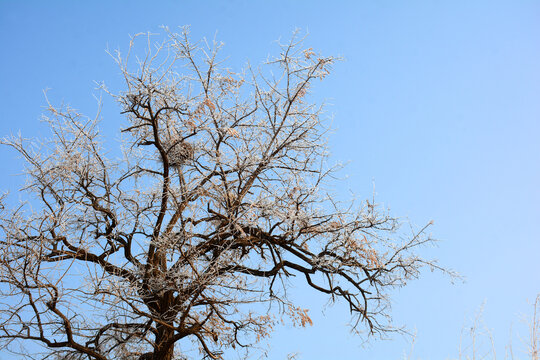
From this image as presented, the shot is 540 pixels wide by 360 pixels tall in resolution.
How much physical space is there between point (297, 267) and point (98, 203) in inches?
113

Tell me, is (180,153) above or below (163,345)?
above

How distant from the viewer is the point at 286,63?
7.64 m

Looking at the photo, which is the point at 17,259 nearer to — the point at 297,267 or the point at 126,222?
the point at 126,222

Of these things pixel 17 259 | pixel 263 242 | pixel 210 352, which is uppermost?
pixel 263 242

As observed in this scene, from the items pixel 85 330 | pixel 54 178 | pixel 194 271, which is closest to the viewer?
pixel 194 271

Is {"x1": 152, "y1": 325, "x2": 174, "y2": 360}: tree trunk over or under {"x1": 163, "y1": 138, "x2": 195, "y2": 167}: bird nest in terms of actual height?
under

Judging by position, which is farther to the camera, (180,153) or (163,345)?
(180,153)

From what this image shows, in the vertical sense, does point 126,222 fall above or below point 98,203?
below

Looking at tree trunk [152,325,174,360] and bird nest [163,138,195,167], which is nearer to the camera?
tree trunk [152,325,174,360]

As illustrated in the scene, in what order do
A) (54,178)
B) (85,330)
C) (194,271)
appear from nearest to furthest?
(194,271), (85,330), (54,178)

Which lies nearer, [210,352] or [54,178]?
[210,352]

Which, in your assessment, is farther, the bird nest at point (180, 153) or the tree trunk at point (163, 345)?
the bird nest at point (180, 153)

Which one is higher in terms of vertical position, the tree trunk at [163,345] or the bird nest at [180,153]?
the bird nest at [180,153]

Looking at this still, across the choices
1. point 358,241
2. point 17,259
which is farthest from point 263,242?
point 17,259
